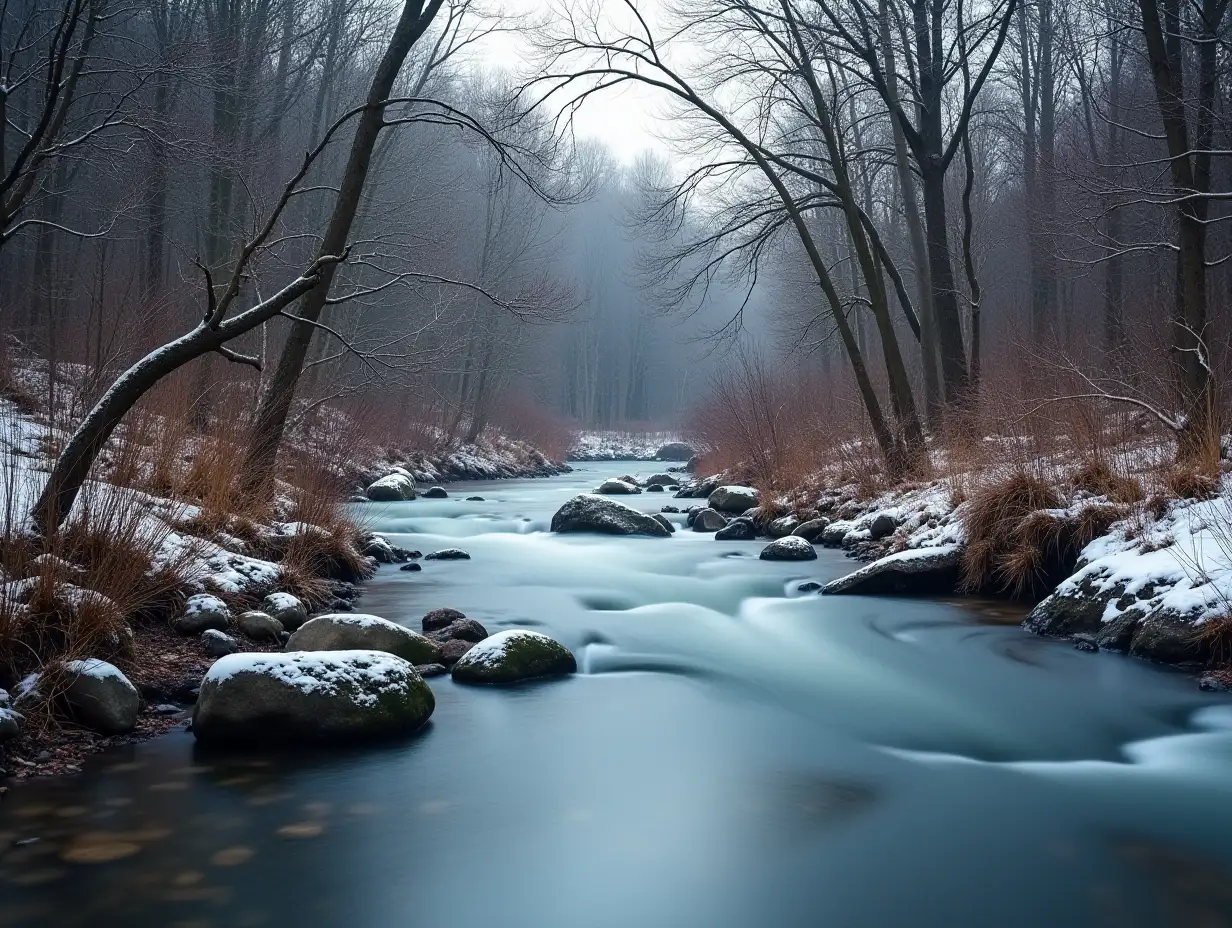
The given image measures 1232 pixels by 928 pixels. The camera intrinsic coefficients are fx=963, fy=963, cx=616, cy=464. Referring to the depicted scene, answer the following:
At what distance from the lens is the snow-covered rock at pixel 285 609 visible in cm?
643

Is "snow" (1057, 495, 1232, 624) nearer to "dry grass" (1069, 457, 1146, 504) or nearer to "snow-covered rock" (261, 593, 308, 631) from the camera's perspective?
"dry grass" (1069, 457, 1146, 504)

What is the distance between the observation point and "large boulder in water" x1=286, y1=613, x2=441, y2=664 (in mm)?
5621

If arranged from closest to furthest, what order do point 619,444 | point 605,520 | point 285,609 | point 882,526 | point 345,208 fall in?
point 285,609
point 345,208
point 882,526
point 605,520
point 619,444

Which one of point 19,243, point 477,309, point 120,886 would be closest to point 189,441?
point 120,886

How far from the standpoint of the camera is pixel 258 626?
6.01 metres

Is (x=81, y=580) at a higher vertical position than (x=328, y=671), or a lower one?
higher

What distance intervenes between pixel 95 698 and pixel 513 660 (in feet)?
7.77

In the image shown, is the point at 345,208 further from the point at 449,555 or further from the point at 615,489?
the point at 615,489

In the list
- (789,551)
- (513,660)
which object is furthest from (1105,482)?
(513,660)

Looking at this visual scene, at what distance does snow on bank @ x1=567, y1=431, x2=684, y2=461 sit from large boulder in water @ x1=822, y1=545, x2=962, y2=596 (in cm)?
3093

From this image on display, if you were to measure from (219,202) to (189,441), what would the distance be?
8276 millimetres

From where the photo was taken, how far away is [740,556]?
37.3 feet

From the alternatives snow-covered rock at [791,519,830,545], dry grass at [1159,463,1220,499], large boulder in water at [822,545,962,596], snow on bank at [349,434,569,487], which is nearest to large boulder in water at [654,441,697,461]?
snow on bank at [349,434,569,487]

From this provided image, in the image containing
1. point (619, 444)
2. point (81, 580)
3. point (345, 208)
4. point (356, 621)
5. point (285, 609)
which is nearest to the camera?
point (81, 580)
